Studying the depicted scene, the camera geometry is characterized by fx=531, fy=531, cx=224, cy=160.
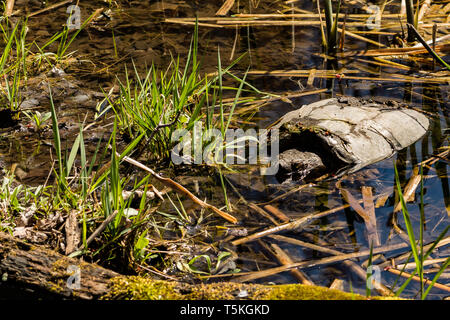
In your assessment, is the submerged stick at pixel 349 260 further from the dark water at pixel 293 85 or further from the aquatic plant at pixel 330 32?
the aquatic plant at pixel 330 32

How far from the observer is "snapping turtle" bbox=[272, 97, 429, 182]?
341 centimetres

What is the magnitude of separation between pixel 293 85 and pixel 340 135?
111 centimetres

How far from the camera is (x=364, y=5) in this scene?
5.85 m

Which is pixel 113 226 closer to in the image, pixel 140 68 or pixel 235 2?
pixel 140 68

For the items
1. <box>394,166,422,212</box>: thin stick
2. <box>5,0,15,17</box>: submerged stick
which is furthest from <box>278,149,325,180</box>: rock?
<box>5,0,15,17</box>: submerged stick

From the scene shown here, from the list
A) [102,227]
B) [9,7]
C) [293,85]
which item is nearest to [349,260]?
[102,227]

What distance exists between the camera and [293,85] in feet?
14.8

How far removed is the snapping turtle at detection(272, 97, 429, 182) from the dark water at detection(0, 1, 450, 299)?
0.31 feet

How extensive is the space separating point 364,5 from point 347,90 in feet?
6.17

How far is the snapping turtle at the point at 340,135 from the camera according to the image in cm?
341

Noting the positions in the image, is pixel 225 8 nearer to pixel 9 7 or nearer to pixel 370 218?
pixel 9 7

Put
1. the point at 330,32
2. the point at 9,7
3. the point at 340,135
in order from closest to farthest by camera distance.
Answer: the point at 340,135, the point at 330,32, the point at 9,7

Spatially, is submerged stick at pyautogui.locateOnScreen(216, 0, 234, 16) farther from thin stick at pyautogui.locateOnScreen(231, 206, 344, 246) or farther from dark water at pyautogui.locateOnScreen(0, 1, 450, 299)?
thin stick at pyautogui.locateOnScreen(231, 206, 344, 246)

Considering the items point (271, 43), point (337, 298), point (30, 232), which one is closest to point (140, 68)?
point (271, 43)
